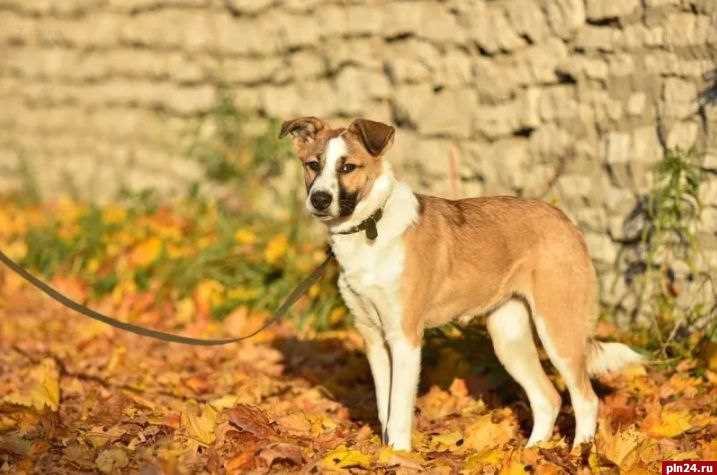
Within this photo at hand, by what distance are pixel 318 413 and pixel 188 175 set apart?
5.29 meters

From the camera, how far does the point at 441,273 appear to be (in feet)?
14.9

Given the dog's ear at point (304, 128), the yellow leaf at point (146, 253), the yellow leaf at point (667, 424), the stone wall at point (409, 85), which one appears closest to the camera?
the yellow leaf at point (667, 424)

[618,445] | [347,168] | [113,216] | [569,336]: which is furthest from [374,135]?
[113,216]

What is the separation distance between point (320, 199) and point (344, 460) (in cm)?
116

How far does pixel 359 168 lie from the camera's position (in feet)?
14.6

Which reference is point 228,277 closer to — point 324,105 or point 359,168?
point 324,105

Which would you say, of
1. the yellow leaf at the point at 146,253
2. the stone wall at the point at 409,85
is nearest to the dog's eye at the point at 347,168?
the stone wall at the point at 409,85

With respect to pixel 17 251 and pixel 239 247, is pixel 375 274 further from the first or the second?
pixel 17 251

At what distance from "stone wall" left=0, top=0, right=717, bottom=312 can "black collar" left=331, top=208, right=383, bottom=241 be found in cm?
242

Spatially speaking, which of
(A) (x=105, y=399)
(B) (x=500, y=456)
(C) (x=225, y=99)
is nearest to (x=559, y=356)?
(B) (x=500, y=456)

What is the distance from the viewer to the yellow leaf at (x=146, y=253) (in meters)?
8.14

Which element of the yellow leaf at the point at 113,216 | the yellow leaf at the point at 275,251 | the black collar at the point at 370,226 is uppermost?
the black collar at the point at 370,226

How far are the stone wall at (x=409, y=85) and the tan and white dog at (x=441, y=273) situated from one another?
161cm

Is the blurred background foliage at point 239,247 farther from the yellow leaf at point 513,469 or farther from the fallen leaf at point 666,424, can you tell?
the yellow leaf at point 513,469
